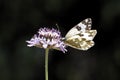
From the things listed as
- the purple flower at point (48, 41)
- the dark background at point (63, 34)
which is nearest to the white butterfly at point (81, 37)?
the purple flower at point (48, 41)

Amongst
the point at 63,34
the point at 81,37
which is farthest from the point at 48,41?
the point at 63,34

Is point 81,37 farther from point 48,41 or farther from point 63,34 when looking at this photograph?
point 63,34

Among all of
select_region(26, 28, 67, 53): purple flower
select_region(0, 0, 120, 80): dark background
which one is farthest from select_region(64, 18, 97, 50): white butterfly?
select_region(0, 0, 120, 80): dark background

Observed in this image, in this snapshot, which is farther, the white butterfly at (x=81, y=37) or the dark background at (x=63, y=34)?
the dark background at (x=63, y=34)

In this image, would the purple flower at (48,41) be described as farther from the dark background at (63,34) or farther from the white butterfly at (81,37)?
the dark background at (63,34)

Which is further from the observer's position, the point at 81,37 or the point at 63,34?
the point at 63,34
